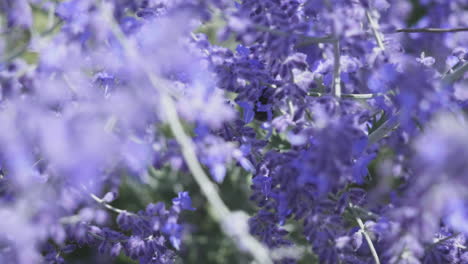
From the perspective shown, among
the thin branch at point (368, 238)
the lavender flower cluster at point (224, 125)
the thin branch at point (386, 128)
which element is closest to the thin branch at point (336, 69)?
the lavender flower cluster at point (224, 125)

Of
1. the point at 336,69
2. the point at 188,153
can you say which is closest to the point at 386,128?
the point at 336,69

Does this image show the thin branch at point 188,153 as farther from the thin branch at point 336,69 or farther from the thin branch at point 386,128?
the thin branch at point 386,128

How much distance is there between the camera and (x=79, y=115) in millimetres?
759

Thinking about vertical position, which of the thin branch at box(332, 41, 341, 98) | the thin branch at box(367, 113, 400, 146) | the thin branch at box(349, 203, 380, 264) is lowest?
the thin branch at box(349, 203, 380, 264)

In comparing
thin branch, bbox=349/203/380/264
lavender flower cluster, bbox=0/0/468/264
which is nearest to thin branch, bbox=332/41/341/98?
lavender flower cluster, bbox=0/0/468/264

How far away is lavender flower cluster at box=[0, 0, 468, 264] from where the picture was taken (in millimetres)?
762

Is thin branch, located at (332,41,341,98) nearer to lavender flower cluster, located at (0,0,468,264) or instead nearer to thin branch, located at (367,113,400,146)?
lavender flower cluster, located at (0,0,468,264)

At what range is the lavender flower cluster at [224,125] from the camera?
0.76 meters

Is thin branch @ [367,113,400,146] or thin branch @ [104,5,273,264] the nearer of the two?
thin branch @ [104,5,273,264]

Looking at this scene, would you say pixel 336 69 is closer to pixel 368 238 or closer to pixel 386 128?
pixel 386 128

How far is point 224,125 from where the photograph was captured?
1.10 metres

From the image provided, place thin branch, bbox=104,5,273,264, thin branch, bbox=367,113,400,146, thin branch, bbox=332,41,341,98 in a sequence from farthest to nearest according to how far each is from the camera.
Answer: thin branch, bbox=367,113,400,146 < thin branch, bbox=332,41,341,98 < thin branch, bbox=104,5,273,264

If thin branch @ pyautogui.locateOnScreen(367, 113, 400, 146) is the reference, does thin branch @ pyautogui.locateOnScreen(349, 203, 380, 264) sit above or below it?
below

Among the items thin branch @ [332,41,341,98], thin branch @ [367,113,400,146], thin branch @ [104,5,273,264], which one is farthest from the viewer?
thin branch @ [367,113,400,146]
